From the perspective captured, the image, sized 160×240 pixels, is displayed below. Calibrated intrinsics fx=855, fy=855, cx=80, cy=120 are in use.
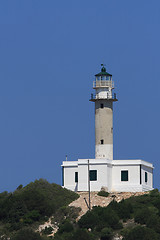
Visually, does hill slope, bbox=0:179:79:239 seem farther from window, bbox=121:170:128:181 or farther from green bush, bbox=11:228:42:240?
window, bbox=121:170:128:181

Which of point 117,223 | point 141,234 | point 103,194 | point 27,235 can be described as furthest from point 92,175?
point 141,234

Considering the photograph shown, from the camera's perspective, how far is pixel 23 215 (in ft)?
229

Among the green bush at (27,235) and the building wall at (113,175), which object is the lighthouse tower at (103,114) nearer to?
the building wall at (113,175)

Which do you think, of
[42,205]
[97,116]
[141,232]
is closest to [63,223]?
[42,205]

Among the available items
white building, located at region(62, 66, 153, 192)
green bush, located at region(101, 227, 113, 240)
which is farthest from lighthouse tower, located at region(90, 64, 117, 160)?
green bush, located at region(101, 227, 113, 240)

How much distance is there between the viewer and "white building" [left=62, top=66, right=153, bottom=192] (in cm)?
7544

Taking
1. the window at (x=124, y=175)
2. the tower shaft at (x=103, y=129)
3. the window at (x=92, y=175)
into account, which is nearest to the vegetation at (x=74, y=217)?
the window at (x=92, y=175)

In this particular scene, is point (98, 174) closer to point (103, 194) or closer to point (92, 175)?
point (92, 175)

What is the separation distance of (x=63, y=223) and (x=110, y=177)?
29.1ft

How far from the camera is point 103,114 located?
77.9 metres

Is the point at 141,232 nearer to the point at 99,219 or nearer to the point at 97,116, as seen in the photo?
the point at 99,219

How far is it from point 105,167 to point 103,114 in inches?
212

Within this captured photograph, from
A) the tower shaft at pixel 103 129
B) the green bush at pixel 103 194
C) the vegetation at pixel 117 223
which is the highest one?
the tower shaft at pixel 103 129

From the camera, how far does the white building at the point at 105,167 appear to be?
7544 centimetres
